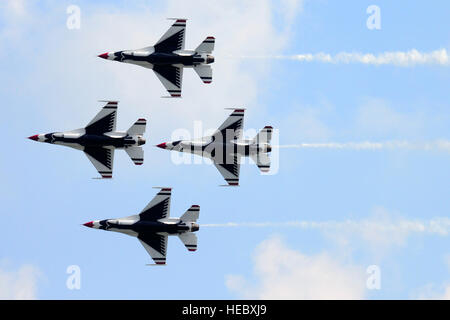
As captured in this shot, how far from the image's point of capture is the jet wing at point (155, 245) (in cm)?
13000

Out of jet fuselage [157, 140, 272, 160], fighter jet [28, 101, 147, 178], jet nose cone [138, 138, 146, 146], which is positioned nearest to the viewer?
jet nose cone [138, 138, 146, 146]

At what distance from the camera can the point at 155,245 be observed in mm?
130250

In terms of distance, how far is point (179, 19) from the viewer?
132000 mm

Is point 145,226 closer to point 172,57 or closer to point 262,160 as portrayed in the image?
point 262,160

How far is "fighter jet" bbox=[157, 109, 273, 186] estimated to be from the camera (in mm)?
129500

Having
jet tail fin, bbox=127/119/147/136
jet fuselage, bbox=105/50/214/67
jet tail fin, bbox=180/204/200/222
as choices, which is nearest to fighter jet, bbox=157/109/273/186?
jet tail fin, bbox=127/119/147/136

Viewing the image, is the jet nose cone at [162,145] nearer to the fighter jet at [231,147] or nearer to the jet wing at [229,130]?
the fighter jet at [231,147]

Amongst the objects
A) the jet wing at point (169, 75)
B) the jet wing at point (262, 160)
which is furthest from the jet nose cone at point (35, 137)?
the jet wing at point (262, 160)

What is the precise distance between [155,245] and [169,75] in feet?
61.8

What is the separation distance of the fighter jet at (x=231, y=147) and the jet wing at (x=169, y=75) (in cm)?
636

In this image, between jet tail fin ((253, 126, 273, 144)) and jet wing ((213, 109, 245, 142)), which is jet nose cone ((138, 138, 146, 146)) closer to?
jet wing ((213, 109, 245, 142))

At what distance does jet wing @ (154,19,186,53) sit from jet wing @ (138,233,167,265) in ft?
66.8

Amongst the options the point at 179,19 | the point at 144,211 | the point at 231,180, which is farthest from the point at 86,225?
the point at 179,19

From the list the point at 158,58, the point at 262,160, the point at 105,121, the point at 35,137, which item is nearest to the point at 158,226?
the point at 105,121
